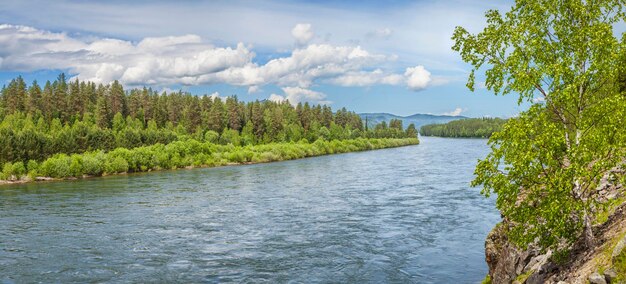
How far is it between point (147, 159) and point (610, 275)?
358 feet

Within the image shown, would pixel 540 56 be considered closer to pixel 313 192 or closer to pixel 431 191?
pixel 431 191

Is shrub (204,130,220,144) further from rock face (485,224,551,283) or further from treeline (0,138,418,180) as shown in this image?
rock face (485,224,551,283)

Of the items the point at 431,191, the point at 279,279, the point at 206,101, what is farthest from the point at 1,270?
the point at 206,101

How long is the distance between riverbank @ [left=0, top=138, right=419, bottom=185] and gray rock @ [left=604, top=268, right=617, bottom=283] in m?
99.7

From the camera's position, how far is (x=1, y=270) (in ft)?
95.9

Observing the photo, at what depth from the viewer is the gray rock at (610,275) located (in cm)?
1187

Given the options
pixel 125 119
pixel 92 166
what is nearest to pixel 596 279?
pixel 92 166

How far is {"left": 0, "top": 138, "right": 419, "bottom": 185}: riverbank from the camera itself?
95188 millimetres

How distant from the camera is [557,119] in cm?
1528

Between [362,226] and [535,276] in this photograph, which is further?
[362,226]

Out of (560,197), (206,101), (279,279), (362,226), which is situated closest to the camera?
(560,197)

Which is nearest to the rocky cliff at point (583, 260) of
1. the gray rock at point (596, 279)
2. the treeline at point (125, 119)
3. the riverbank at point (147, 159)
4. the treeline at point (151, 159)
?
the gray rock at point (596, 279)

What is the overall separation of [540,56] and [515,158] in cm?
371

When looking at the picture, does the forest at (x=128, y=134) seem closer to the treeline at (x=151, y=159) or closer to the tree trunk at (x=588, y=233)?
the treeline at (x=151, y=159)
